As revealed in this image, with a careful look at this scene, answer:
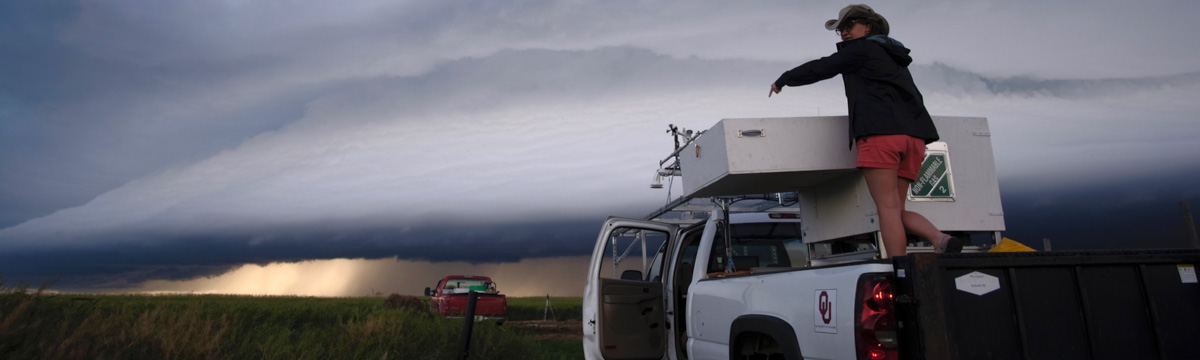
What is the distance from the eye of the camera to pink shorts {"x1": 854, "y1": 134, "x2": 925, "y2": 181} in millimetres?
3855

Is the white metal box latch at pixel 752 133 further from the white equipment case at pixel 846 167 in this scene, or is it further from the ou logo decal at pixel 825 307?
the ou logo decal at pixel 825 307

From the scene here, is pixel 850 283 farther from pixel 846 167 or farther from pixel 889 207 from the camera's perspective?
pixel 846 167

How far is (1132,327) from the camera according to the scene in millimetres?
2934

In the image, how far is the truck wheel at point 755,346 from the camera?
4.09m

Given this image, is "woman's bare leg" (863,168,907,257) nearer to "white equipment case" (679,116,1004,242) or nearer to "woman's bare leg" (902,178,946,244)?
"woman's bare leg" (902,178,946,244)

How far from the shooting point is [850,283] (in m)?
2.93

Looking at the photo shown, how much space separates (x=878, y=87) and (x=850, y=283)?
1.58m

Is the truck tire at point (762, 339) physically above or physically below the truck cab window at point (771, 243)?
below

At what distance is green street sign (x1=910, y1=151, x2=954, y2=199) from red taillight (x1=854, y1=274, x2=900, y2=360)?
1881 millimetres

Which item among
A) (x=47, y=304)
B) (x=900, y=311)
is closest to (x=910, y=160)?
(x=900, y=311)

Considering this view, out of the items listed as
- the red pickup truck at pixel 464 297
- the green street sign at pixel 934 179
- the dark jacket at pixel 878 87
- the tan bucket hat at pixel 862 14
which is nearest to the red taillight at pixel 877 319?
the dark jacket at pixel 878 87

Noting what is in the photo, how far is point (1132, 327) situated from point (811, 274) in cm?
134

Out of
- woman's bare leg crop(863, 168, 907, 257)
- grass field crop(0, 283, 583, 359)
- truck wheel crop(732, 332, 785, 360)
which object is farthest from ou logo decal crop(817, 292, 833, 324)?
grass field crop(0, 283, 583, 359)

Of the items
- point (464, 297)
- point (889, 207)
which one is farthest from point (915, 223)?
point (464, 297)
